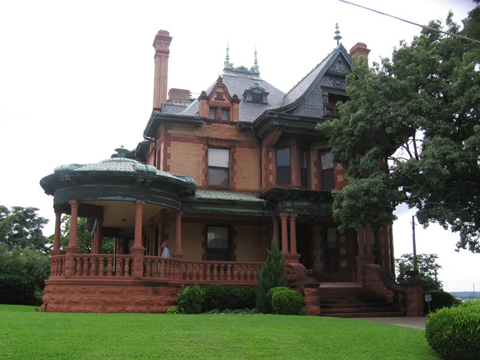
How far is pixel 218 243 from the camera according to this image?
76.7 feet

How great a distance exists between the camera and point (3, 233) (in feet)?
118

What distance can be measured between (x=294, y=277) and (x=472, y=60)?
30.9 feet

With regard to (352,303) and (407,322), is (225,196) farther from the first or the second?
(407,322)

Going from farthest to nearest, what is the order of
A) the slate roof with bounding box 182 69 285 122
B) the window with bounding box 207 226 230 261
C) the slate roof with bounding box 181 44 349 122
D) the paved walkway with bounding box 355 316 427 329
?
1. the slate roof with bounding box 182 69 285 122
2. the slate roof with bounding box 181 44 349 122
3. the window with bounding box 207 226 230 261
4. the paved walkway with bounding box 355 316 427 329

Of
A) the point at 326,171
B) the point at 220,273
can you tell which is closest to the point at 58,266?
the point at 220,273

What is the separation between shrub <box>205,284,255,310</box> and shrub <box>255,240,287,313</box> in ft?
2.85

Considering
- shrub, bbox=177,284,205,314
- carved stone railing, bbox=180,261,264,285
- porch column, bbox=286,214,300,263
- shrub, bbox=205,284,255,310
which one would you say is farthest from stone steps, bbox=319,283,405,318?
shrub, bbox=177,284,205,314

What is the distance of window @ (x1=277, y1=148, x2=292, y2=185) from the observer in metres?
23.1

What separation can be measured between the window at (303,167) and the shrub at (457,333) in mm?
13793

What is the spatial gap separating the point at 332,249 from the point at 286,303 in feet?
25.2

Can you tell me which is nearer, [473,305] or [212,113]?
[473,305]

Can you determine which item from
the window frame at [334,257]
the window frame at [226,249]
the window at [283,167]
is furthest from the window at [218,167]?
the window frame at [334,257]

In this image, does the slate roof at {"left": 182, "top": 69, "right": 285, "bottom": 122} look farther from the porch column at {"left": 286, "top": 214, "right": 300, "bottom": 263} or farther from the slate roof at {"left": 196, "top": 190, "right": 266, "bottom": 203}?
the porch column at {"left": 286, "top": 214, "right": 300, "bottom": 263}

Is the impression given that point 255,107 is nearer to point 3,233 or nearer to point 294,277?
point 294,277
